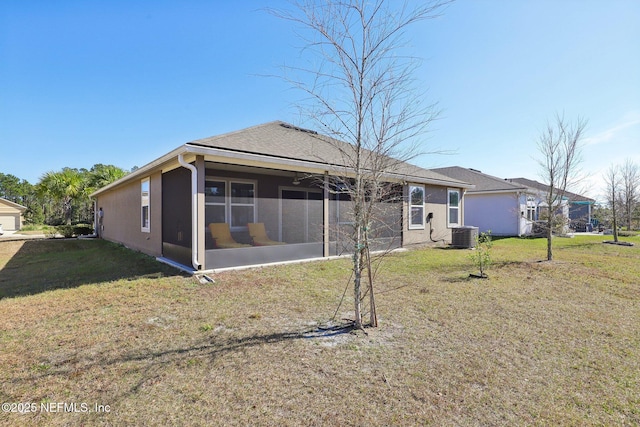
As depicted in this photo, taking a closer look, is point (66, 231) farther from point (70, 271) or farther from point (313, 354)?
point (313, 354)

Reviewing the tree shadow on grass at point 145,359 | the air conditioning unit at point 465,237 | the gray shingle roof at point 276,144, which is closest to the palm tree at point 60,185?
the gray shingle roof at point 276,144

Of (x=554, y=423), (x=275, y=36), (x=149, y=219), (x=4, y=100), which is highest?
(x=4, y=100)

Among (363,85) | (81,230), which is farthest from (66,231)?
(363,85)

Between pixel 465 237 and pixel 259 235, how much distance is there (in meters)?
8.13

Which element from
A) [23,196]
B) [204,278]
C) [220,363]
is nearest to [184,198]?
[204,278]

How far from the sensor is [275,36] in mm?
4082

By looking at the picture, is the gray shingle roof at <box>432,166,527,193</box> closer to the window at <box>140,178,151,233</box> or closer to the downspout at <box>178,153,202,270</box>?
the downspout at <box>178,153,202,270</box>

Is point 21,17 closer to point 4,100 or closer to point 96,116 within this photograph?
point 4,100

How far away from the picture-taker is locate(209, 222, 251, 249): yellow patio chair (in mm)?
7465

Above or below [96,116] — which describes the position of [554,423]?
below

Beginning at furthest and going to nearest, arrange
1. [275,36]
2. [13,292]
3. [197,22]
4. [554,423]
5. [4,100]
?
[4,100]
[197,22]
[13,292]
[275,36]
[554,423]

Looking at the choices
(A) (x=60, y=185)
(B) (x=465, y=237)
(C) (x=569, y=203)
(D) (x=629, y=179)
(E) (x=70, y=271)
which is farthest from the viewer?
(A) (x=60, y=185)

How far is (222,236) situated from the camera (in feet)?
25.8

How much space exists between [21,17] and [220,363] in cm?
1112
